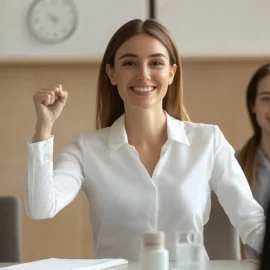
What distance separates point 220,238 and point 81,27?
1250 mm

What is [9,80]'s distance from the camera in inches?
111

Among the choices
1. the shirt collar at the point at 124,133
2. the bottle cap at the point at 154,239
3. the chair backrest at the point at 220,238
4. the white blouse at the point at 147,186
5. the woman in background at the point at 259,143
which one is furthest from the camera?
the woman in background at the point at 259,143

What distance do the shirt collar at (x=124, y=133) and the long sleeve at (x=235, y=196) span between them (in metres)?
0.11

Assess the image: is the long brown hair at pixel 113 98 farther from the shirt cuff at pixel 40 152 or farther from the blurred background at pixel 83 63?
the blurred background at pixel 83 63

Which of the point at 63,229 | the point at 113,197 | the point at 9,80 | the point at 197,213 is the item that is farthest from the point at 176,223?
the point at 9,80

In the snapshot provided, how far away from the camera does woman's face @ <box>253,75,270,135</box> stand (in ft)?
7.39

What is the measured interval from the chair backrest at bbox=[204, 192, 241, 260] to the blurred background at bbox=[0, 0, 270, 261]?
0.83 m

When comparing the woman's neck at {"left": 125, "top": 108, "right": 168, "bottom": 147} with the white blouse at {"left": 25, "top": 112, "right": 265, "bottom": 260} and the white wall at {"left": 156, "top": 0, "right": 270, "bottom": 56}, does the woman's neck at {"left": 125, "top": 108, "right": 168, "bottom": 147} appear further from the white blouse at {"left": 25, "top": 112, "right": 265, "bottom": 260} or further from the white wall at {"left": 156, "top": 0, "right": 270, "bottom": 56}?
the white wall at {"left": 156, "top": 0, "right": 270, "bottom": 56}

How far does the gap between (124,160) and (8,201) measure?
41cm

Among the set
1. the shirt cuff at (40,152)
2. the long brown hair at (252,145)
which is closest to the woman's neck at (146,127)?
the shirt cuff at (40,152)

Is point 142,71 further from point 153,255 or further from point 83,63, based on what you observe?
point 83,63

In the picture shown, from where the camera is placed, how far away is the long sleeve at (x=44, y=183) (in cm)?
151

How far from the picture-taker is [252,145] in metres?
2.26

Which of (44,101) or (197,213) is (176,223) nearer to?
(197,213)
